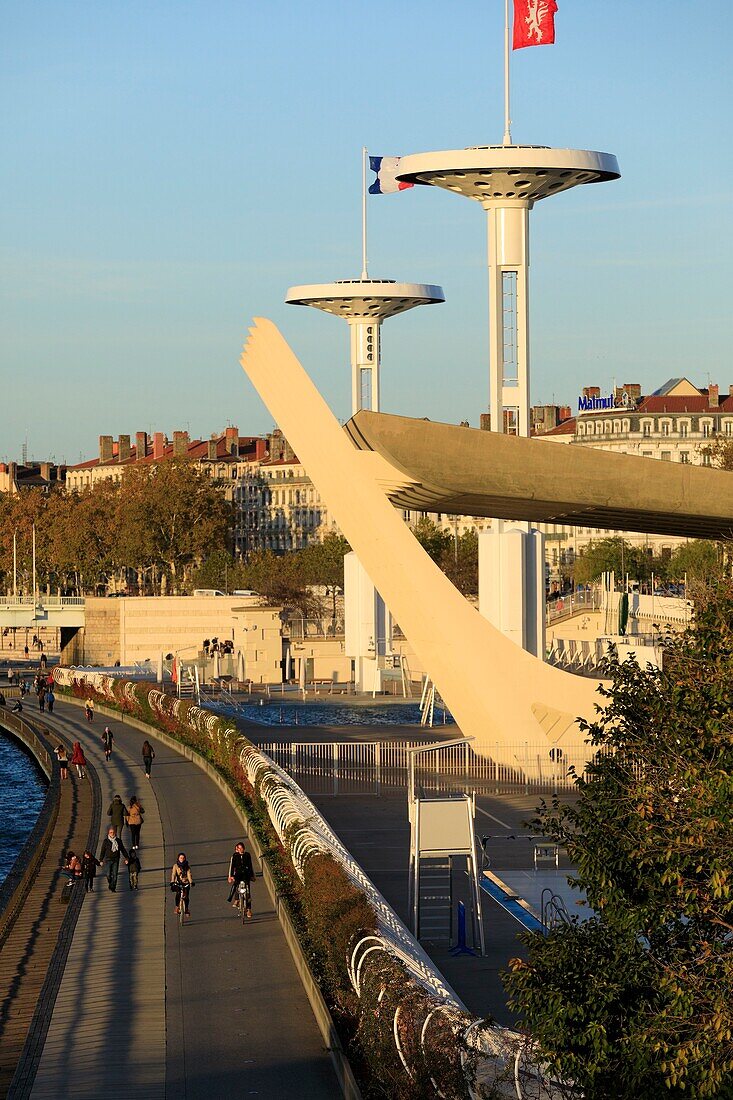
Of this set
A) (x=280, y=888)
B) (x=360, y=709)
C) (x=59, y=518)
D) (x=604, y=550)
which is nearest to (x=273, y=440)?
(x=59, y=518)

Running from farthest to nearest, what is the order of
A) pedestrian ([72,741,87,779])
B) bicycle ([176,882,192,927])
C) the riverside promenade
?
pedestrian ([72,741,87,779]) → bicycle ([176,882,192,927]) → the riverside promenade

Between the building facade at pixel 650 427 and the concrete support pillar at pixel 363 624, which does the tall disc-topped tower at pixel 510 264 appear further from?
the building facade at pixel 650 427

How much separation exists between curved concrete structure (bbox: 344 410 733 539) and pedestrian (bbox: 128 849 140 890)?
28.2 feet

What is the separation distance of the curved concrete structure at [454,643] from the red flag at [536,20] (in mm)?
16343

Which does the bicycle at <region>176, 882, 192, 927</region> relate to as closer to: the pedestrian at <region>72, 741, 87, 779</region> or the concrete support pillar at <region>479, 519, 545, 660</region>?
the pedestrian at <region>72, 741, 87, 779</region>

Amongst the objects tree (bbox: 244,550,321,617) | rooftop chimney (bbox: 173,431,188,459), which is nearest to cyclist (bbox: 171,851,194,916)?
tree (bbox: 244,550,321,617)

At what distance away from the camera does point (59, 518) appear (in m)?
126

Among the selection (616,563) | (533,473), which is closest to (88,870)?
(533,473)

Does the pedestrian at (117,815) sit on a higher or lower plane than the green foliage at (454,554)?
lower

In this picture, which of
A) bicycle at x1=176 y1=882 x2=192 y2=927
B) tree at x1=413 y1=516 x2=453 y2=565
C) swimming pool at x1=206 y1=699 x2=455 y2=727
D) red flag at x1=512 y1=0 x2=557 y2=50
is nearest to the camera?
bicycle at x1=176 y1=882 x2=192 y2=927

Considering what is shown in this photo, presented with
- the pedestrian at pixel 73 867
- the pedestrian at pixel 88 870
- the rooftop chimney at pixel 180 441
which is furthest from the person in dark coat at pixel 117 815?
the rooftop chimney at pixel 180 441

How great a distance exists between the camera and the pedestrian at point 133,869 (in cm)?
2339

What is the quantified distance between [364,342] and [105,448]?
377 feet

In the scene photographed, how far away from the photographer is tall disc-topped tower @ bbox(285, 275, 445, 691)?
57906mm
